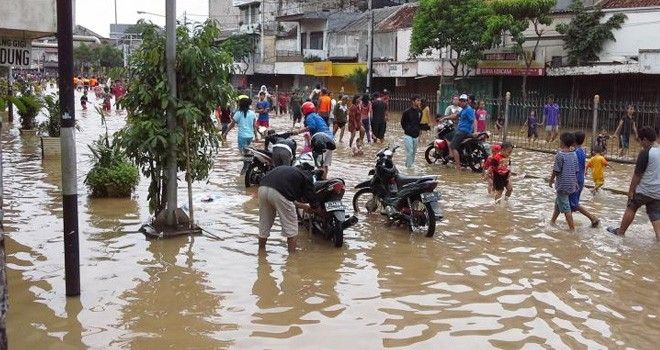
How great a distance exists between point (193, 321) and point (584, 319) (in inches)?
130

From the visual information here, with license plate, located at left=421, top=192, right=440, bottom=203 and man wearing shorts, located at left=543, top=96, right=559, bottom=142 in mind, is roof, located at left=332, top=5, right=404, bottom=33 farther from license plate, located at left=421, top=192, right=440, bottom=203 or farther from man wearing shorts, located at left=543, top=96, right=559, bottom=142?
license plate, located at left=421, top=192, right=440, bottom=203

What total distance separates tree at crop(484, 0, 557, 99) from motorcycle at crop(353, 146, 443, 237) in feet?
66.7

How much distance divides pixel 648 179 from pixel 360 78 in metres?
31.9

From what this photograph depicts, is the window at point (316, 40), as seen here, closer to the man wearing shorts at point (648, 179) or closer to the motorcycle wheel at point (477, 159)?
the motorcycle wheel at point (477, 159)

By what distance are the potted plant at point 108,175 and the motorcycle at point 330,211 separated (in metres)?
3.68

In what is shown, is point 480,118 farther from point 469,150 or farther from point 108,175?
point 108,175

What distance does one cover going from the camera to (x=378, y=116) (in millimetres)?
20000

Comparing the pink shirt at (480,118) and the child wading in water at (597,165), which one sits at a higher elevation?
the pink shirt at (480,118)

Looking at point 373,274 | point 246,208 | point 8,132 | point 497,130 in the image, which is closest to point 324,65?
point 497,130

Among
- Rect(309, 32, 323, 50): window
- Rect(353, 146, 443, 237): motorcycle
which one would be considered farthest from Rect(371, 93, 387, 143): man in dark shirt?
Rect(309, 32, 323, 50): window

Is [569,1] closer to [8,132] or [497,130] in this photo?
[497,130]

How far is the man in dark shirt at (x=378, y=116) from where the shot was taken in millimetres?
19547

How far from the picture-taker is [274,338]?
538 cm

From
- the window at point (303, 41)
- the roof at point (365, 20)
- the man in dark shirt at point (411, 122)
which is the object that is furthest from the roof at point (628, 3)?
the window at point (303, 41)
